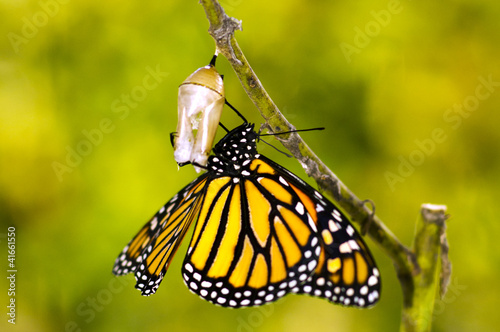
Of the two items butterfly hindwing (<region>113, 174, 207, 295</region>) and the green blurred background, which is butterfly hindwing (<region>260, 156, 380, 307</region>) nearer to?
butterfly hindwing (<region>113, 174, 207, 295</region>)

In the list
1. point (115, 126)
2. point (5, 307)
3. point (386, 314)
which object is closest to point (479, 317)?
point (386, 314)

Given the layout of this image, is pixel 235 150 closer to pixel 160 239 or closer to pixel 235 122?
pixel 160 239

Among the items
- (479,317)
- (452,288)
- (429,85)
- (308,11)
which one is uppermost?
(308,11)

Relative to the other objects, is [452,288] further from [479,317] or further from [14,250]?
[14,250]

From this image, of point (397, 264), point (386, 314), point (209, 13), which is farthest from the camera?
point (386, 314)

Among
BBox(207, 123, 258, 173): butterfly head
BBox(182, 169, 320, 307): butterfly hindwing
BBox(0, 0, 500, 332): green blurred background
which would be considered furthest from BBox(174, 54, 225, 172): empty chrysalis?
BBox(0, 0, 500, 332): green blurred background
